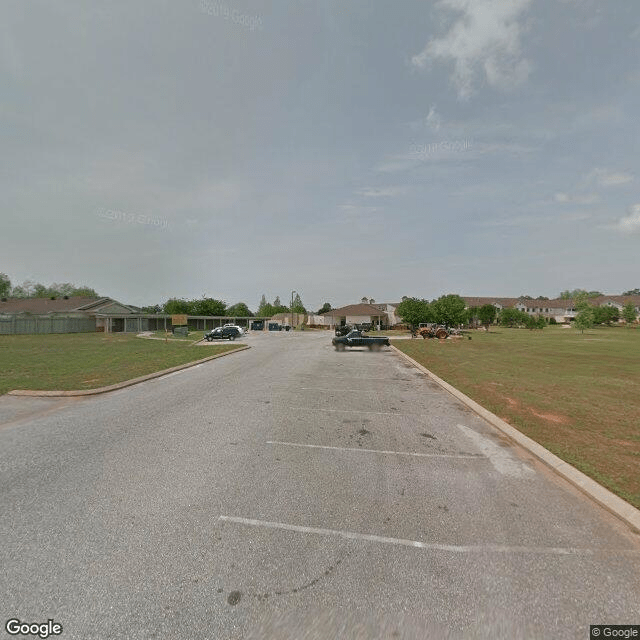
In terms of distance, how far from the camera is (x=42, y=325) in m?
39.2

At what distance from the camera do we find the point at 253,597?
226 cm

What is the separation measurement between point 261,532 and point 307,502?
651 mm

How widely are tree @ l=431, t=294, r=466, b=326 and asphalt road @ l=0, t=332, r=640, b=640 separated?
1650 inches

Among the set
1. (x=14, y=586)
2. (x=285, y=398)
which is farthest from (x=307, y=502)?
(x=285, y=398)

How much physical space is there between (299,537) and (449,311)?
46034 millimetres

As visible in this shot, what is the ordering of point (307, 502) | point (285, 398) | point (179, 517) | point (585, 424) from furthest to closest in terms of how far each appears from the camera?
point (285, 398)
point (585, 424)
point (307, 502)
point (179, 517)

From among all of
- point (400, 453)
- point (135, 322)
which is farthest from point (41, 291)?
point (400, 453)

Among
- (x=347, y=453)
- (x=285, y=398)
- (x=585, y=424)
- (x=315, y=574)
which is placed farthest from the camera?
(x=285, y=398)

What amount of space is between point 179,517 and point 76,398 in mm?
6985

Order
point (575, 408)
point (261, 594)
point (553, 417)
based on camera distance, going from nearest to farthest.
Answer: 1. point (261, 594)
2. point (553, 417)
3. point (575, 408)

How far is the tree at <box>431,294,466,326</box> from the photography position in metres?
44.4

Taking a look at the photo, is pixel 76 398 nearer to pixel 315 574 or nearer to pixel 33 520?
pixel 33 520

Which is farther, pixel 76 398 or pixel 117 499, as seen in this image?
pixel 76 398

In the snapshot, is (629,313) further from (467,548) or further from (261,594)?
(261,594)
